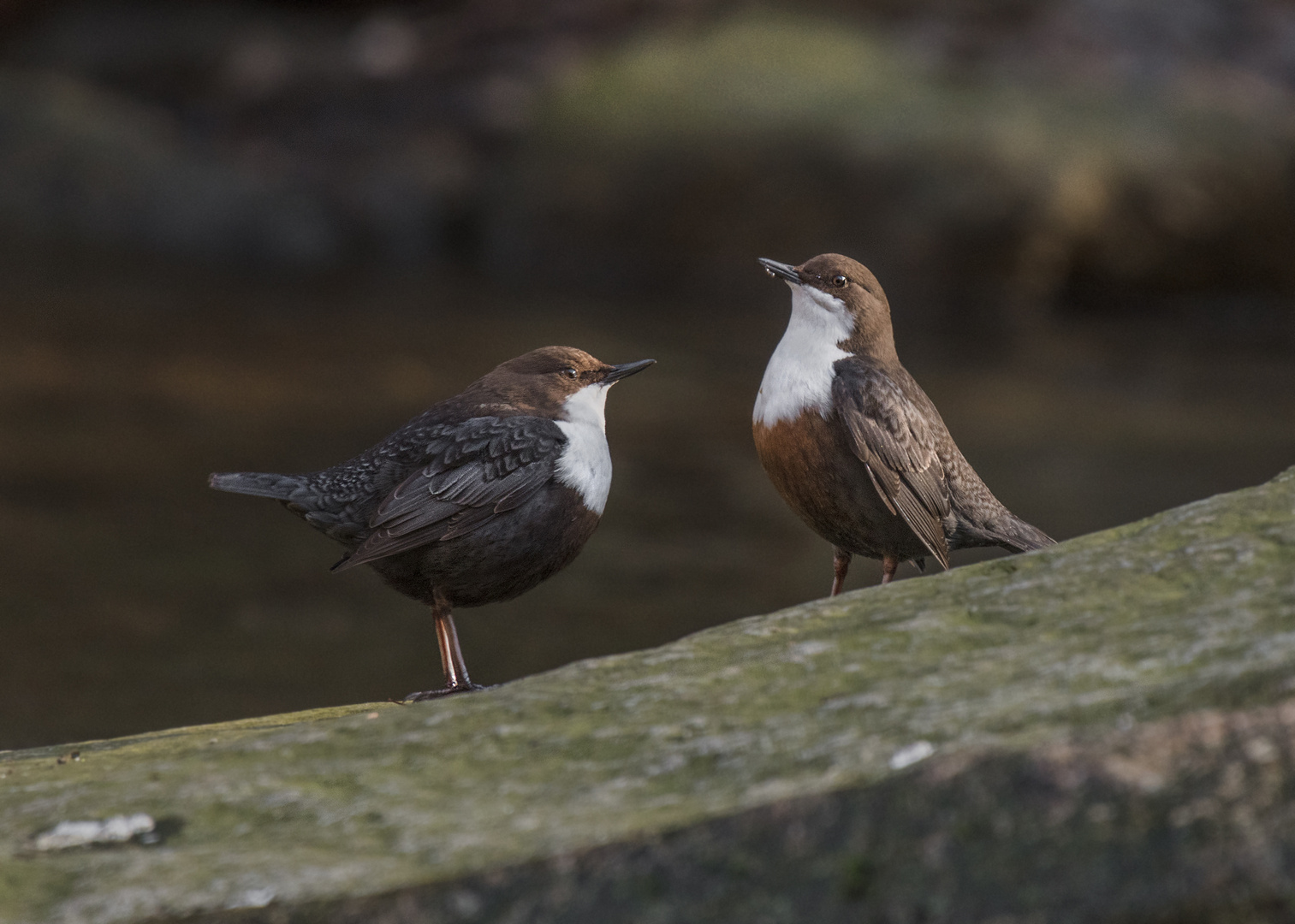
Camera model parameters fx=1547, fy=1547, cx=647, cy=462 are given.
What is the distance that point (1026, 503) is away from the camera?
8000 millimetres

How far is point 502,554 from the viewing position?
3.48 m

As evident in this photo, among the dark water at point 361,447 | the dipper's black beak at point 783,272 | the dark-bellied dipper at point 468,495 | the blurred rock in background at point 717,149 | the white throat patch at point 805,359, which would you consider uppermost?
the blurred rock in background at point 717,149

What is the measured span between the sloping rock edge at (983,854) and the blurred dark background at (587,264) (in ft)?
14.6

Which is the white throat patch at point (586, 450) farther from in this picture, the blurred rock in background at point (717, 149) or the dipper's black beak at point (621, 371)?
the blurred rock in background at point (717, 149)

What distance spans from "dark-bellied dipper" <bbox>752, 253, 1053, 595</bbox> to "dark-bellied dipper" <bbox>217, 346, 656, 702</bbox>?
1.50 feet

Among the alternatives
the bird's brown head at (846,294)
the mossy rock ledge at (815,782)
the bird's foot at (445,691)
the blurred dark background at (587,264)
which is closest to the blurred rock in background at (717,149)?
the blurred dark background at (587,264)

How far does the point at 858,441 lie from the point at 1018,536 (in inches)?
21.7

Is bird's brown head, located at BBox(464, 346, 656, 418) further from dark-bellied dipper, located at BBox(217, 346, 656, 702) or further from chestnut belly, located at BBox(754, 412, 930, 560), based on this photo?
chestnut belly, located at BBox(754, 412, 930, 560)

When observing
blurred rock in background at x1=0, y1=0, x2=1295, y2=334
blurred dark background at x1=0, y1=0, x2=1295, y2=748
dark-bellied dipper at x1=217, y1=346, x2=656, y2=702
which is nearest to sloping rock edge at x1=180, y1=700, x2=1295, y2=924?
dark-bellied dipper at x1=217, y1=346, x2=656, y2=702

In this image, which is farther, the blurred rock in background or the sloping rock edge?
the blurred rock in background

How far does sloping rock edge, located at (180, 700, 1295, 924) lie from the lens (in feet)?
5.14

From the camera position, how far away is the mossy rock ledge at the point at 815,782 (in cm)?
160

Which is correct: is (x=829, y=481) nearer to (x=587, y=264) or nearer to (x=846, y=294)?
(x=846, y=294)

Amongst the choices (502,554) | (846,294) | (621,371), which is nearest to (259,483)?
(502,554)
